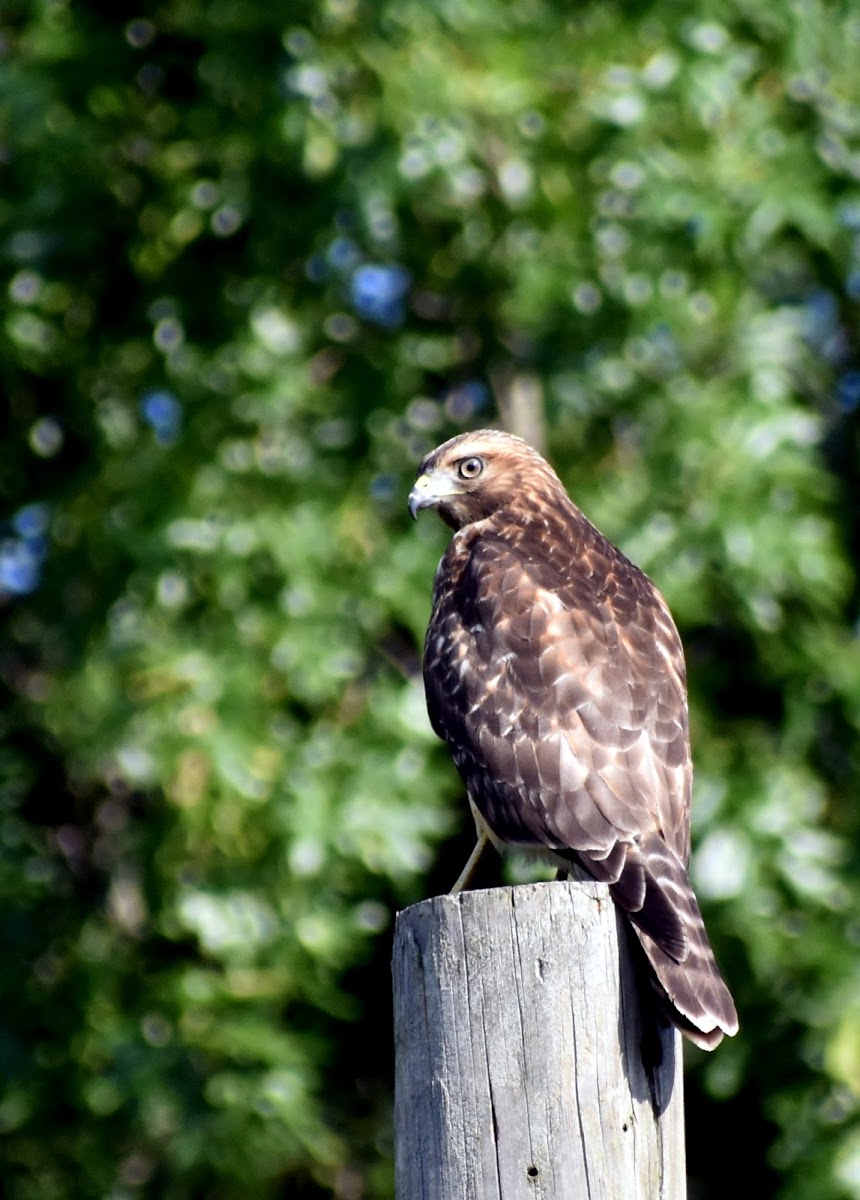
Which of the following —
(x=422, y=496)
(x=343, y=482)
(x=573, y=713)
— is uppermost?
(x=422, y=496)

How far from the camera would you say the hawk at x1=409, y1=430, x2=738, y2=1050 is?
3.75 metres

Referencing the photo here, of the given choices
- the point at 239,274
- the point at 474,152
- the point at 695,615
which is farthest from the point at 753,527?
the point at 239,274

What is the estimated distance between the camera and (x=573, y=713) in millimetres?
4262

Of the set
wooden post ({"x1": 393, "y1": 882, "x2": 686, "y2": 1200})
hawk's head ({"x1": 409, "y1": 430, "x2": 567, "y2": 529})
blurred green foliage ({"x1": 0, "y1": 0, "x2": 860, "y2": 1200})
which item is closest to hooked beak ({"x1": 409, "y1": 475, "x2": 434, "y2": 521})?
hawk's head ({"x1": 409, "y1": 430, "x2": 567, "y2": 529})

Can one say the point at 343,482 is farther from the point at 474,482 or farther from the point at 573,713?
the point at 573,713

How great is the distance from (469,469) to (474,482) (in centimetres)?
4

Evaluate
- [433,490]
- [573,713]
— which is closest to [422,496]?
[433,490]

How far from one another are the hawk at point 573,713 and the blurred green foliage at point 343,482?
67.7 inches

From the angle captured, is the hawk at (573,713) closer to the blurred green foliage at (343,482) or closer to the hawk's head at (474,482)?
the hawk's head at (474,482)

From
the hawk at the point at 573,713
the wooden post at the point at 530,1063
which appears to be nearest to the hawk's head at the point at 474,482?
the hawk at the point at 573,713

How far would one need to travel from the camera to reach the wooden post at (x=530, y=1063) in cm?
302

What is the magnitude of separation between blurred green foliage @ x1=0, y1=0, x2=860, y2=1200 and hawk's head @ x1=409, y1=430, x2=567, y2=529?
1326mm

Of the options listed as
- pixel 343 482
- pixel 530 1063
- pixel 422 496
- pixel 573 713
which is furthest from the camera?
pixel 343 482

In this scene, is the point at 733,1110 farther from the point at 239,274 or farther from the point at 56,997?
the point at 239,274
